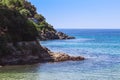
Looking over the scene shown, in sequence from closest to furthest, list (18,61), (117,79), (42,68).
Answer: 1. (117,79)
2. (42,68)
3. (18,61)

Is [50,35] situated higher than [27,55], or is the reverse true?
[27,55]

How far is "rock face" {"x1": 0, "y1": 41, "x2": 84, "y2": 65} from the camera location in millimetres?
Result: 55156

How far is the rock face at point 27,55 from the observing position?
55156mm

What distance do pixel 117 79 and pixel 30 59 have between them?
19038 mm

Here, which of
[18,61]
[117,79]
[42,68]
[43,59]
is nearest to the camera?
[117,79]

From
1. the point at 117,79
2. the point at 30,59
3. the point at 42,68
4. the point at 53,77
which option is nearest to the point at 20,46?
the point at 30,59

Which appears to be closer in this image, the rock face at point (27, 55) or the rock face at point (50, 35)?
the rock face at point (27, 55)

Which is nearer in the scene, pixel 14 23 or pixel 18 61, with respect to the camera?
pixel 18 61

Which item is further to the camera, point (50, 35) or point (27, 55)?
point (50, 35)

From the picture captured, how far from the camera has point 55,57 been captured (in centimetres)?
6084

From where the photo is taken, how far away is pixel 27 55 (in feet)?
190

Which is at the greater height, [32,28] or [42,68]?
[32,28]

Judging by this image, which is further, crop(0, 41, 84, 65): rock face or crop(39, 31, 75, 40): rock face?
crop(39, 31, 75, 40): rock face

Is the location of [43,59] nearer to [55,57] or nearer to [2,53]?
[55,57]
